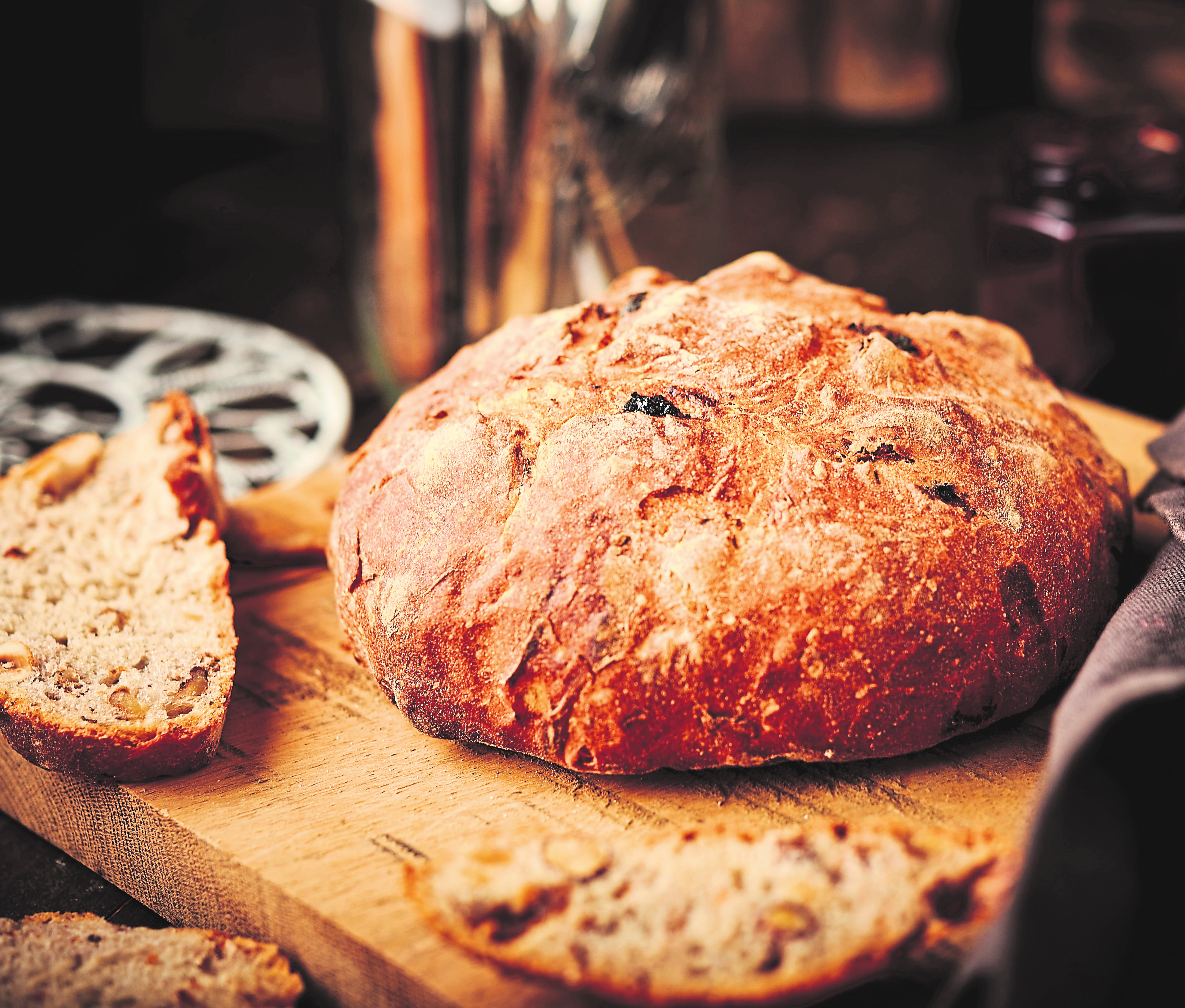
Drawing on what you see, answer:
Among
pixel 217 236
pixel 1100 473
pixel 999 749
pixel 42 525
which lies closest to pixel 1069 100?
pixel 217 236

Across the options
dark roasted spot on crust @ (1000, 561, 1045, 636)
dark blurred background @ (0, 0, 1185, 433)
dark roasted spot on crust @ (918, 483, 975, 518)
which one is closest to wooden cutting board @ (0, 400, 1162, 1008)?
dark roasted spot on crust @ (1000, 561, 1045, 636)

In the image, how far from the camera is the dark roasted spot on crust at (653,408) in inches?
49.8

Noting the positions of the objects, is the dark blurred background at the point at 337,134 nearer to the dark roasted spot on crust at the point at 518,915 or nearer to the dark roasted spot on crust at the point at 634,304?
the dark roasted spot on crust at the point at 634,304

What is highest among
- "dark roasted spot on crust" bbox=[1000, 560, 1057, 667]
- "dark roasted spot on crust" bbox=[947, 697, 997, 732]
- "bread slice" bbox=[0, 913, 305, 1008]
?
"dark roasted spot on crust" bbox=[1000, 560, 1057, 667]

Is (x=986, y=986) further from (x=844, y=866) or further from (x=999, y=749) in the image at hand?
(x=999, y=749)

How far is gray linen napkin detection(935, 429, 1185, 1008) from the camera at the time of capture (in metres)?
0.90

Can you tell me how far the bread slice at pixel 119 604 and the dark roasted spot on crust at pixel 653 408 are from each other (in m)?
0.58

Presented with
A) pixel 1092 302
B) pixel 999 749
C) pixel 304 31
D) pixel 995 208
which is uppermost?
pixel 304 31

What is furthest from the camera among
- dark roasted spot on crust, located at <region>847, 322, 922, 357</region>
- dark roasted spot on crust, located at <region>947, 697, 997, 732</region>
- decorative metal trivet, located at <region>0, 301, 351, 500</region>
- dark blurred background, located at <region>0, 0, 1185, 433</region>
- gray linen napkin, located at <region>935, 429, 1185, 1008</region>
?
dark blurred background, located at <region>0, 0, 1185, 433</region>

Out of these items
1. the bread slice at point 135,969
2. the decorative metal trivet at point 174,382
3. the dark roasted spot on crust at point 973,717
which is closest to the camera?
the bread slice at point 135,969

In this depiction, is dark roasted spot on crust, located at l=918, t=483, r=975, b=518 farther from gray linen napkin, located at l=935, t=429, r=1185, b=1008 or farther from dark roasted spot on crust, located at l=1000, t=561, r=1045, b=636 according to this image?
gray linen napkin, located at l=935, t=429, r=1185, b=1008

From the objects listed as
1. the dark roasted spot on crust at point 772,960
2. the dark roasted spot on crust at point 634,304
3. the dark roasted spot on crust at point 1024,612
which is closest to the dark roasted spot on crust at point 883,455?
the dark roasted spot on crust at point 1024,612

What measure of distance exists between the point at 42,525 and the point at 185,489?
0.21 meters

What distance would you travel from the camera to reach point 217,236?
358cm
